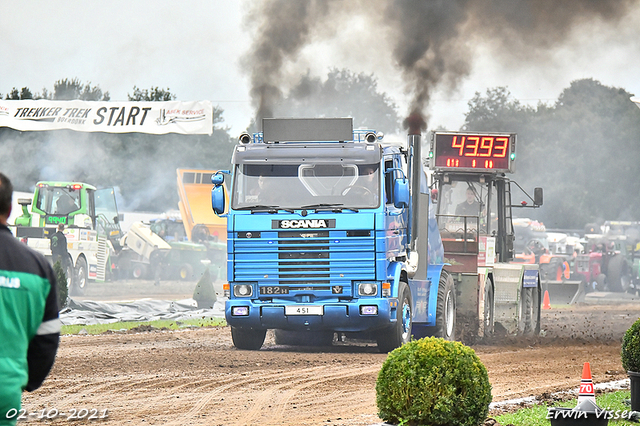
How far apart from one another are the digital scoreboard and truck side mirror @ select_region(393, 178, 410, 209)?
17.3ft

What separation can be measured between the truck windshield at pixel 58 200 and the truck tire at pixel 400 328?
18.9m

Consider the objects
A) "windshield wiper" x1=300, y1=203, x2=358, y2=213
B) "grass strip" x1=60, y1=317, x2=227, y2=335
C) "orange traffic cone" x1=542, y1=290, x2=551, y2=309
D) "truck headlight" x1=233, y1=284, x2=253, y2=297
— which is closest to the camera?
"windshield wiper" x1=300, y1=203, x2=358, y2=213

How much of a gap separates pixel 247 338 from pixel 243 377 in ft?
11.3

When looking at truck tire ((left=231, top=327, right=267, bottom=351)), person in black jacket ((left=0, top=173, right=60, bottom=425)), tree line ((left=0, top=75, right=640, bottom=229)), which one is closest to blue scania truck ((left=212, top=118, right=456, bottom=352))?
truck tire ((left=231, top=327, right=267, bottom=351))

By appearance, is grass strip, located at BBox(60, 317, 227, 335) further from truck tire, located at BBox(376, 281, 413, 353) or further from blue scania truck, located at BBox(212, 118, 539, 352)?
truck tire, located at BBox(376, 281, 413, 353)

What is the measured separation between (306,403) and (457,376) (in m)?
→ 3.36

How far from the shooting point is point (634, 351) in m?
7.79

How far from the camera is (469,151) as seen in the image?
59.3ft

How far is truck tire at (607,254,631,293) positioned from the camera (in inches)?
1524

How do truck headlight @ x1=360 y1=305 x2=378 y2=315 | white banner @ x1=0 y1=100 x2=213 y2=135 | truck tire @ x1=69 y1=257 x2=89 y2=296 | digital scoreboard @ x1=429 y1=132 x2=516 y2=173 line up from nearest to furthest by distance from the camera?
Answer: truck headlight @ x1=360 y1=305 x2=378 y2=315, digital scoreboard @ x1=429 y1=132 x2=516 y2=173, truck tire @ x1=69 y1=257 x2=89 y2=296, white banner @ x1=0 y1=100 x2=213 y2=135

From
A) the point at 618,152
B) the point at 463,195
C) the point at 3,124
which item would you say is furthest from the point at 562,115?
the point at 463,195

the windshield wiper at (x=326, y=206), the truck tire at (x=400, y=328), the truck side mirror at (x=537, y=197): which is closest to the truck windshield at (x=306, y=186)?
the windshield wiper at (x=326, y=206)

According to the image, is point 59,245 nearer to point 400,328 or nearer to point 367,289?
point 400,328

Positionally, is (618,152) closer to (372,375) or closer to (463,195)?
(463,195)
